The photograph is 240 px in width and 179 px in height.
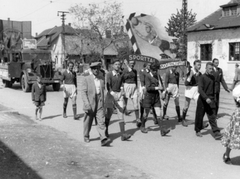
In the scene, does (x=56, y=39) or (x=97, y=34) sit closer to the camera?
(x=97, y=34)

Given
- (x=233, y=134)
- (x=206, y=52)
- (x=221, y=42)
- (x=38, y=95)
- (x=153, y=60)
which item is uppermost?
(x=221, y=42)

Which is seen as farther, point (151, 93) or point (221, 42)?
point (221, 42)

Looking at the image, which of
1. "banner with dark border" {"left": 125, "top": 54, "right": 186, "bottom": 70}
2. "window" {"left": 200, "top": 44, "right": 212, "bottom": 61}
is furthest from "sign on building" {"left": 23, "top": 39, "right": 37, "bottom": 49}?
"window" {"left": 200, "top": 44, "right": 212, "bottom": 61}

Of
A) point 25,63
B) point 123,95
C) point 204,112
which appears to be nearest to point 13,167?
point 123,95

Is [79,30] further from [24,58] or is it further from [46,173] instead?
[46,173]

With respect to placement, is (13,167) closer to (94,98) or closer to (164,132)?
(94,98)

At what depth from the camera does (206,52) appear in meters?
31.3

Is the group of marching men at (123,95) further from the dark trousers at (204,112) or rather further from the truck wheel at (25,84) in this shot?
the truck wheel at (25,84)

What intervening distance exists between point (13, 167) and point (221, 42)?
26.5 meters

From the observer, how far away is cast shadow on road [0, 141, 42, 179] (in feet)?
17.0

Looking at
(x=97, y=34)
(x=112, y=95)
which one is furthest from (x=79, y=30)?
→ (x=112, y=95)

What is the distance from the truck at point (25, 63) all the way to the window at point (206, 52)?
1554 cm

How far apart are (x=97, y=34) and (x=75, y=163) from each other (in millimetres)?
43017

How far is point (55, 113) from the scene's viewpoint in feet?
37.7
